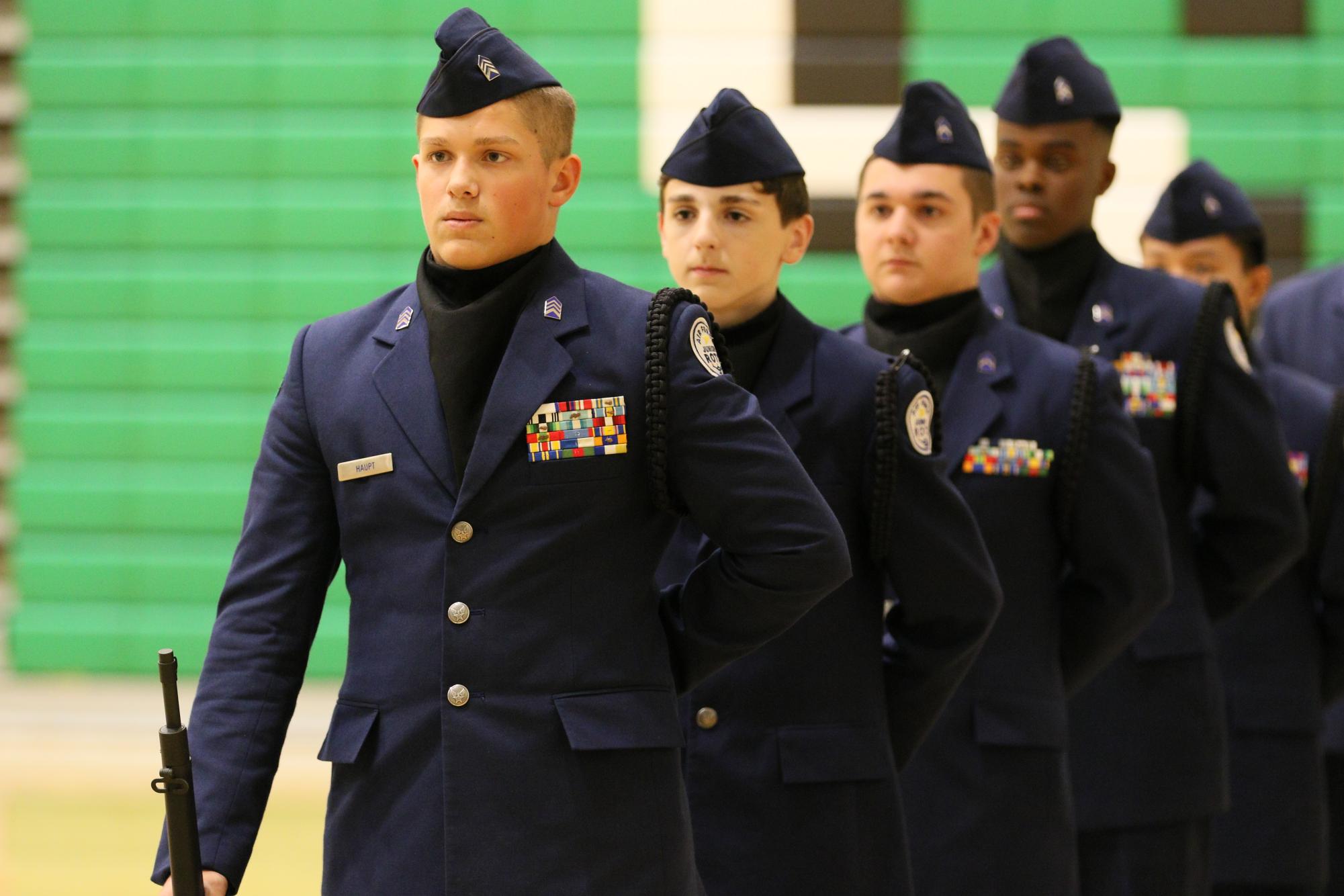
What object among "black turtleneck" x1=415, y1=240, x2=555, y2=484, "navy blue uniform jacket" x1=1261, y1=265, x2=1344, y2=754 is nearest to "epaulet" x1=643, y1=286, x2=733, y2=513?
"black turtleneck" x1=415, y1=240, x2=555, y2=484

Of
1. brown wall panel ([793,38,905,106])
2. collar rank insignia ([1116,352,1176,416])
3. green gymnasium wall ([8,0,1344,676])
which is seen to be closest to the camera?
collar rank insignia ([1116,352,1176,416])

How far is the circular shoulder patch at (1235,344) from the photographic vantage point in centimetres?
313

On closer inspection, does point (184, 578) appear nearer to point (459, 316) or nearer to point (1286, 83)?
point (1286, 83)

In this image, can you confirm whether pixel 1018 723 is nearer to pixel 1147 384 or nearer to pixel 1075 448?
pixel 1075 448

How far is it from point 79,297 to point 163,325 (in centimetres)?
32

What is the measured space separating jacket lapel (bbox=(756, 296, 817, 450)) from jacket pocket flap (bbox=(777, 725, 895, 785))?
1.26 ft

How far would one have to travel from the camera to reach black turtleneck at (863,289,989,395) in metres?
2.74

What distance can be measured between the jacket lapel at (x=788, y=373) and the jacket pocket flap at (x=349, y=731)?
0.75 m

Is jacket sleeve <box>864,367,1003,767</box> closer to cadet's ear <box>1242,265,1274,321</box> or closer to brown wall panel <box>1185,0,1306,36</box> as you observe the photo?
cadet's ear <box>1242,265,1274,321</box>

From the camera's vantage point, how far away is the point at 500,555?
1.79 meters

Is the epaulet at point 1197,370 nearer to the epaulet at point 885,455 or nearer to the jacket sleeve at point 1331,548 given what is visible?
the jacket sleeve at point 1331,548

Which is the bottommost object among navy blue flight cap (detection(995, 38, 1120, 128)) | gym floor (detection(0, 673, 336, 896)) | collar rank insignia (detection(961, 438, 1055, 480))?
gym floor (detection(0, 673, 336, 896))

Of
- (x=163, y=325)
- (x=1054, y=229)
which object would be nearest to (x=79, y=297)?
(x=163, y=325)

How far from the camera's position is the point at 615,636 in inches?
71.3
